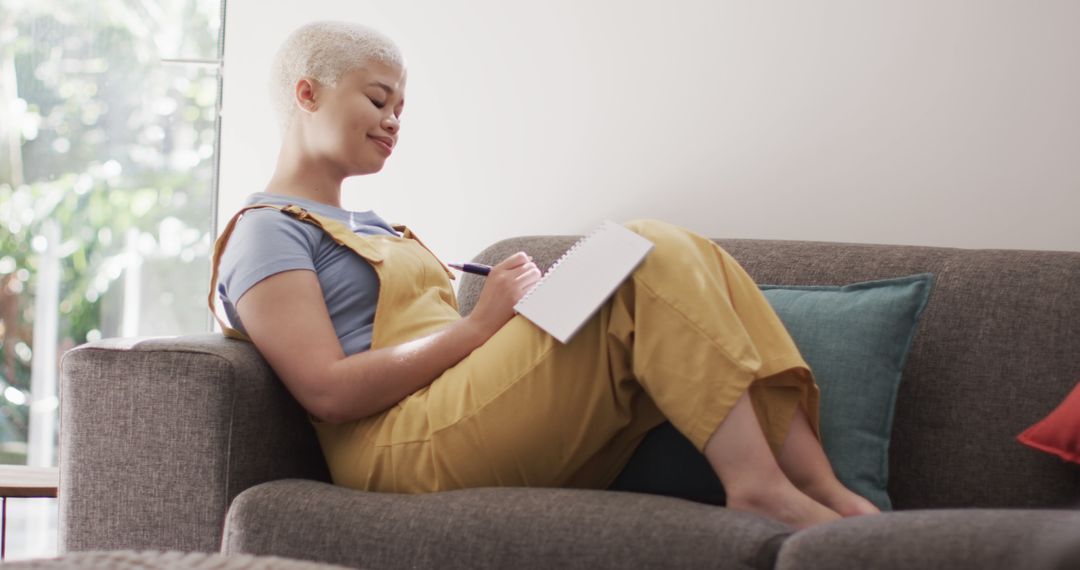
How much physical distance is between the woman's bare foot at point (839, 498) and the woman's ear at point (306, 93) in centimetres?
99

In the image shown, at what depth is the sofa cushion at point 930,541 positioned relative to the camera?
92 cm

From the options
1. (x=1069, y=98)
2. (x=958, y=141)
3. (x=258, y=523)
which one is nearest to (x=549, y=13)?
(x=958, y=141)

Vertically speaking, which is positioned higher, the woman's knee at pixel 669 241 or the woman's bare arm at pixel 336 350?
the woman's knee at pixel 669 241

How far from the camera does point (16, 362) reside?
279cm

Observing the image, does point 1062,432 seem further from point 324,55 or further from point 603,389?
point 324,55

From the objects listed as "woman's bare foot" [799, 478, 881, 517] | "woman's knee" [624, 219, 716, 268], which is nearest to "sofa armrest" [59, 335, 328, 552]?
"woman's knee" [624, 219, 716, 268]

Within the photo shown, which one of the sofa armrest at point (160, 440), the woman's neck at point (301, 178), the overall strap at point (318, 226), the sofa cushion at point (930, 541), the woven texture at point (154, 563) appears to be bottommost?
the sofa armrest at point (160, 440)

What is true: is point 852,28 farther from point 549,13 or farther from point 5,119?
point 5,119

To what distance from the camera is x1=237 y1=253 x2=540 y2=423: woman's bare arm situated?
4.91 feet

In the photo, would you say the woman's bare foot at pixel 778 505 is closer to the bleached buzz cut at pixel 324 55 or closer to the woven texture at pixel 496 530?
the woven texture at pixel 496 530

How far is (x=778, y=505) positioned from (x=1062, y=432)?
18.4 inches

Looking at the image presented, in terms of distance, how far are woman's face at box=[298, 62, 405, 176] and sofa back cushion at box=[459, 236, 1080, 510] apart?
831 millimetres

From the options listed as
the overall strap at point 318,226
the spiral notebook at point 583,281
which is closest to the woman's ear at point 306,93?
the overall strap at point 318,226

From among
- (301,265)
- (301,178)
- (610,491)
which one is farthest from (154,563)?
(301,178)
